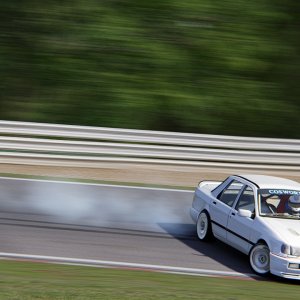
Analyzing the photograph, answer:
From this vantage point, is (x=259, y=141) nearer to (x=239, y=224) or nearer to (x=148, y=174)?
(x=148, y=174)

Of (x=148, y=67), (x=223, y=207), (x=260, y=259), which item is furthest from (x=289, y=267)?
(x=148, y=67)

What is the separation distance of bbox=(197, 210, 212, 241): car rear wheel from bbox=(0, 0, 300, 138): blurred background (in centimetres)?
900

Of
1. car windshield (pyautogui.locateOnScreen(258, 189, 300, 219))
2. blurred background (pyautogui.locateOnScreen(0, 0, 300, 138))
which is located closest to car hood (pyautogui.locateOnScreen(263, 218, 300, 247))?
car windshield (pyautogui.locateOnScreen(258, 189, 300, 219))

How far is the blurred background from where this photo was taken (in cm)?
2094

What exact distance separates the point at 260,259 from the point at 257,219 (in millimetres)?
578

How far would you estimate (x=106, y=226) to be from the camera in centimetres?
1244

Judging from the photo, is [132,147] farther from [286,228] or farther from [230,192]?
[286,228]

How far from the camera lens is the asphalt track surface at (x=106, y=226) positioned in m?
10.6

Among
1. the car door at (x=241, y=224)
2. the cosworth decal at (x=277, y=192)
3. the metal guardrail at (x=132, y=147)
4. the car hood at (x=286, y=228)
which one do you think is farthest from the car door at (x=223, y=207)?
the metal guardrail at (x=132, y=147)

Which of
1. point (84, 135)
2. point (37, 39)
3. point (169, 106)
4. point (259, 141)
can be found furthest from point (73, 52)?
point (259, 141)

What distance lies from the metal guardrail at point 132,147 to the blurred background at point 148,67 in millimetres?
3346

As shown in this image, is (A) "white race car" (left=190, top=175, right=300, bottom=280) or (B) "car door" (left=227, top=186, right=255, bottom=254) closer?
(A) "white race car" (left=190, top=175, right=300, bottom=280)

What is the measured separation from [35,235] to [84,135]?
5.91 m

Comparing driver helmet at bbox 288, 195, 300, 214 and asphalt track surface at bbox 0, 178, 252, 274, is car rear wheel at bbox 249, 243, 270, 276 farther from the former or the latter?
driver helmet at bbox 288, 195, 300, 214
